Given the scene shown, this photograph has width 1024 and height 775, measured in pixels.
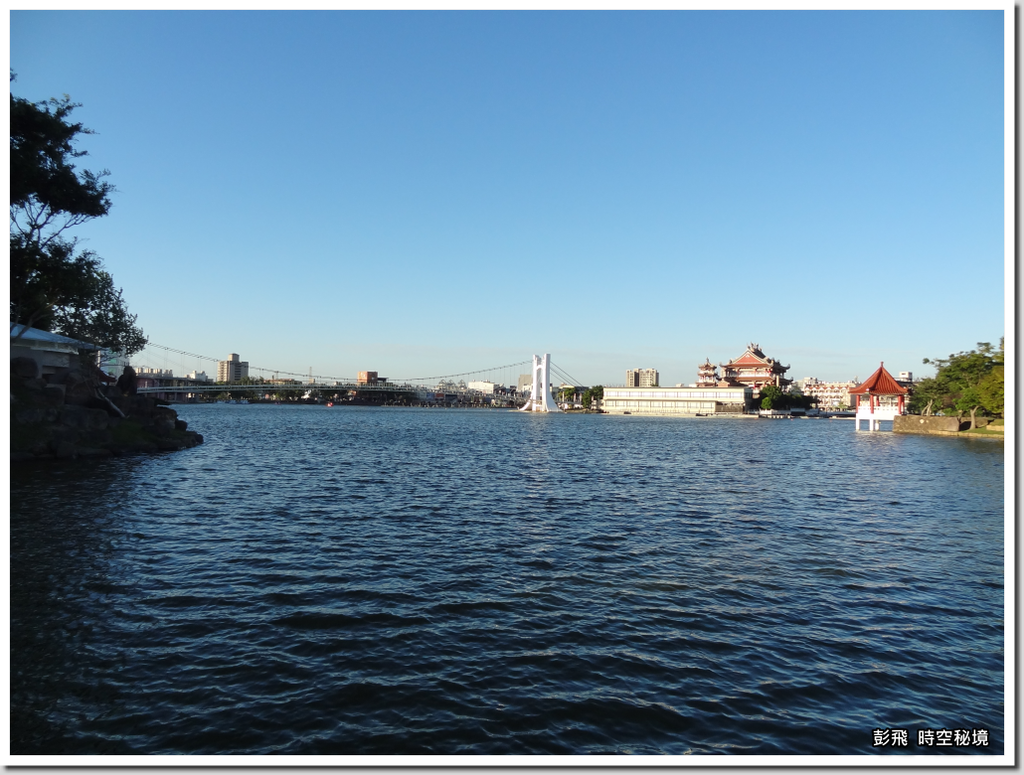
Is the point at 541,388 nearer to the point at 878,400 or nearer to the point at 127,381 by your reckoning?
the point at 878,400

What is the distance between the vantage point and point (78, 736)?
5789 millimetres

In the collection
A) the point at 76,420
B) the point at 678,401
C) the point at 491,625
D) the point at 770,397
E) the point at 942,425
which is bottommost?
the point at 491,625

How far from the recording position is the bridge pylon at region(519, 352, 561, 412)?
160 metres

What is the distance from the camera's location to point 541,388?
532 feet

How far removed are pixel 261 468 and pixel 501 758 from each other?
979 inches

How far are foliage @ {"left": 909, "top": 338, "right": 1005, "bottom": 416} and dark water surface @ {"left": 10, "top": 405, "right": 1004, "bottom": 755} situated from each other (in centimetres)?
3996

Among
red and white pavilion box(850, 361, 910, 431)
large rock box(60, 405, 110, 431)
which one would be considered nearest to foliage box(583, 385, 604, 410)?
red and white pavilion box(850, 361, 910, 431)

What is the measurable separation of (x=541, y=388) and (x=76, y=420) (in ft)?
453

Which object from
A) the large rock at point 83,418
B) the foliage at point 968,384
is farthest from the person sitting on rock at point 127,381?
the foliage at point 968,384

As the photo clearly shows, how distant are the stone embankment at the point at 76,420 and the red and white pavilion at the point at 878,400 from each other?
7117 centimetres

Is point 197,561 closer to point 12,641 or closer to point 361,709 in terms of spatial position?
point 12,641

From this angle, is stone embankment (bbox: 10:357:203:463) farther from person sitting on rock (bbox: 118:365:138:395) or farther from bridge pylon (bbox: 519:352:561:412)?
bridge pylon (bbox: 519:352:561:412)

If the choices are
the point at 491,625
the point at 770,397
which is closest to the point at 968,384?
the point at 491,625

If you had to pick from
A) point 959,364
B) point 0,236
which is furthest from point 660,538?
point 959,364
